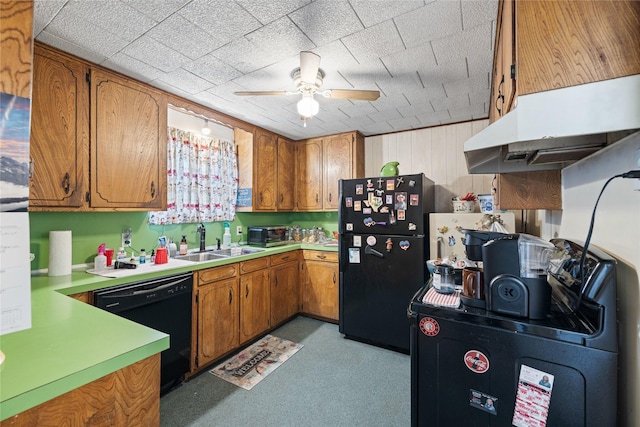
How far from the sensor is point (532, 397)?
869 mm

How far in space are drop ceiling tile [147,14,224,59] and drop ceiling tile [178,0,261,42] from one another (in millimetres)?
49

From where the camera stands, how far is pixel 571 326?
0.85 metres

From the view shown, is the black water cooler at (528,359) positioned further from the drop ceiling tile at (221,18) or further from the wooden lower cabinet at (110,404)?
the drop ceiling tile at (221,18)

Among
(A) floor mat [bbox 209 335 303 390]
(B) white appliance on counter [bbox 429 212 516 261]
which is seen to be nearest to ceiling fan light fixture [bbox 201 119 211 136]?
(A) floor mat [bbox 209 335 303 390]

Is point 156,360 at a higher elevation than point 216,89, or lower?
lower

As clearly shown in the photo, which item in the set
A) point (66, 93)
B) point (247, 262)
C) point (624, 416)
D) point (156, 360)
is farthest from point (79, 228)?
point (624, 416)

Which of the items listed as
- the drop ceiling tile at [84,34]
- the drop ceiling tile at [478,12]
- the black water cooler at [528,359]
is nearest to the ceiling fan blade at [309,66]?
the drop ceiling tile at [478,12]

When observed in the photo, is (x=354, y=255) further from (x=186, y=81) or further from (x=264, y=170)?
(x=186, y=81)

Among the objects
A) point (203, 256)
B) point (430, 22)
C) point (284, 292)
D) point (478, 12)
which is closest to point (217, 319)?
point (203, 256)

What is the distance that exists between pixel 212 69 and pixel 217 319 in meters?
1.96

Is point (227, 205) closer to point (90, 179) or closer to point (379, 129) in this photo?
point (90, 179)

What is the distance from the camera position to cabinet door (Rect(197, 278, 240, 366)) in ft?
7.15

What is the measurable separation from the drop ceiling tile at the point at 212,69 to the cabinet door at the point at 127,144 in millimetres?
511

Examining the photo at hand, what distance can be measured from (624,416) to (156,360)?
5.05 feet
